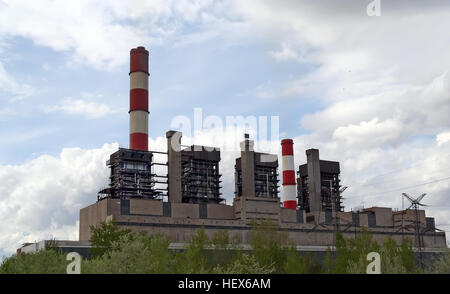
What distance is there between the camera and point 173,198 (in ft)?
267

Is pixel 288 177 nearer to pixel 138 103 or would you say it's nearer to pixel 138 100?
pixel 138 103

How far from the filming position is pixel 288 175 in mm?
92875

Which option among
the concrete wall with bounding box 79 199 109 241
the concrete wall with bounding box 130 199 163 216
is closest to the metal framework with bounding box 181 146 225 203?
the concrete wall with bounding box 130 199 163 216

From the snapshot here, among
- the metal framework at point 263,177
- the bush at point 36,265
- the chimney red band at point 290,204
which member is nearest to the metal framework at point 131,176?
the metal framework at point 263,177

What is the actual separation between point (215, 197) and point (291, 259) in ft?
147

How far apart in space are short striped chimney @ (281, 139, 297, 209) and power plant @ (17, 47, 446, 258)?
172mm

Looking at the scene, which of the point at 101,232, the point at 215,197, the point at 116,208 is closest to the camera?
the point at 101,232

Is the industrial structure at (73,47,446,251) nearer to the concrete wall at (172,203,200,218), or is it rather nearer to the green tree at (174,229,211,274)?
the concrete wall at (172,203,200,218)

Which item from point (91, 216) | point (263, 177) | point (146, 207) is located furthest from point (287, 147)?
point (91, 216)

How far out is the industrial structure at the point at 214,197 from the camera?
78312 mm

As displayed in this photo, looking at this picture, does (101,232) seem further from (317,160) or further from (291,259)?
(317,160)

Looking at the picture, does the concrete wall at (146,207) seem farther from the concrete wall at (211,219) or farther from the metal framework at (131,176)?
the metal framework at (131,176)

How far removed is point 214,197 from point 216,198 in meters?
0.42
